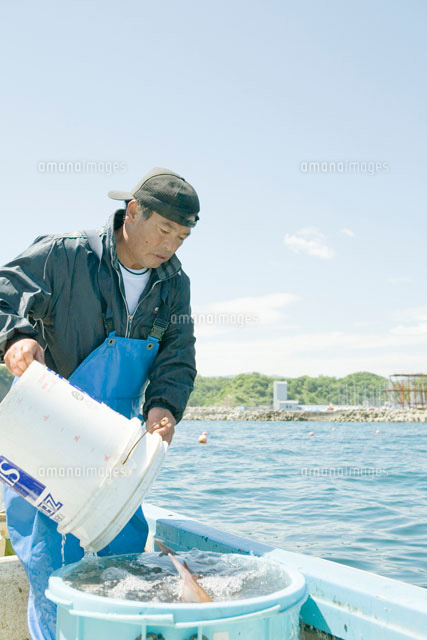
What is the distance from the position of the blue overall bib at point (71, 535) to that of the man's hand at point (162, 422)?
135 mm

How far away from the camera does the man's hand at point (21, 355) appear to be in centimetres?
200

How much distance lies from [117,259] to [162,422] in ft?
2.29

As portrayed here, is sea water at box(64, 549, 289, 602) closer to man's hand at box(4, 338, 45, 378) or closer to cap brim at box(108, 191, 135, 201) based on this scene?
man's hand at box(4, 338, 45, 378)

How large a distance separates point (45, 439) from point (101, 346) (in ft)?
2.04

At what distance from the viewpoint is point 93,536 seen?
1902mm

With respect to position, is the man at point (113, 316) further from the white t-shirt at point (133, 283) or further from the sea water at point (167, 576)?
the sea water at point (167, 576)

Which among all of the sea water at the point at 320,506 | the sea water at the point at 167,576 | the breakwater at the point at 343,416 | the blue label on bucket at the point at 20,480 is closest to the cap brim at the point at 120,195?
the blue label on bucket at the point at 20,480

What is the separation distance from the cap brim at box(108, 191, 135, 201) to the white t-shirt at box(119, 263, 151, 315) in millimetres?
281

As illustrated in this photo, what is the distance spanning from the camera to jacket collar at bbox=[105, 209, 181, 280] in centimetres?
245

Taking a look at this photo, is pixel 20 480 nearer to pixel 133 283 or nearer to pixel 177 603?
pixel 177 603

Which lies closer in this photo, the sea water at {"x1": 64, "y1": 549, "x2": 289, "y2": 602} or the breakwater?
the sea water at {"x1": 64, "y1": 549, "x2": 289, "y2": 602}

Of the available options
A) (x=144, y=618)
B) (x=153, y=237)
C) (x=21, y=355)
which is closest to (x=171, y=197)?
(x=153, y=237)

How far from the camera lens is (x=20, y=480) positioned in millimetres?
1890

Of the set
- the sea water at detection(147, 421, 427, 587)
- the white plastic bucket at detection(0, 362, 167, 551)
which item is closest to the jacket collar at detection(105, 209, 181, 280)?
the white plastic bucket at detection(0, 362, 167, 551)
